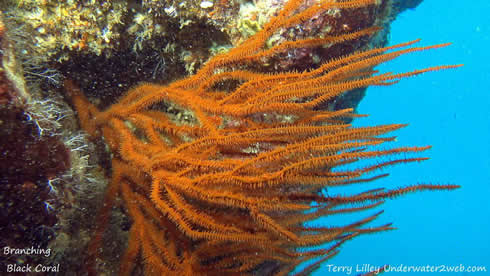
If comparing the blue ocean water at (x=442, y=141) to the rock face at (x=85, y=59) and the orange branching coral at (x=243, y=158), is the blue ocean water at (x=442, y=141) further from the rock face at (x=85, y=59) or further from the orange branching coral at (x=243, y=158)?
the rock face at (x=85, y=59)

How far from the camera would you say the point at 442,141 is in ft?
172

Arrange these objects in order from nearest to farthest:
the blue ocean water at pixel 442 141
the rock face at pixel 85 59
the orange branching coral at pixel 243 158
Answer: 1. the rock face at pixel 85 59
2. the orange branching coral at pixel 243 158
3. the blue ocean water at pixel 442 141

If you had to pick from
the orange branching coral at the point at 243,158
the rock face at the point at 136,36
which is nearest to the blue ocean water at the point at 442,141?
the orange branching coral at the point at 243,158

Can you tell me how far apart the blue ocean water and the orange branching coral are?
1603 inches

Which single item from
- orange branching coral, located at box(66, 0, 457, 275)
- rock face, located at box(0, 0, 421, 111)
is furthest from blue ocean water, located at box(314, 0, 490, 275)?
rock face, located at box(0, 0, 421, 111)

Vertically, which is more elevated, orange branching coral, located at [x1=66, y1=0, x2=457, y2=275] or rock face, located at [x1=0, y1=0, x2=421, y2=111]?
rock face, located at [x1=0, y1=0, x2=421, y2=111]

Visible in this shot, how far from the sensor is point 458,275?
128ft

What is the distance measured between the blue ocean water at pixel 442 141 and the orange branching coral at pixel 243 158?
40720mm

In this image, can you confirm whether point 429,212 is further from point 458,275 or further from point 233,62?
point 233,62

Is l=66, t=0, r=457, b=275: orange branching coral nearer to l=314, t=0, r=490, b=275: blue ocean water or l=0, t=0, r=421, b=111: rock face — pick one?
l=0, t=0, r=421, b=111: rock face

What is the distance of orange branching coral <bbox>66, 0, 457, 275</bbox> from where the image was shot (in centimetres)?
171

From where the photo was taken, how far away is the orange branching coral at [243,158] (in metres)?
1.71

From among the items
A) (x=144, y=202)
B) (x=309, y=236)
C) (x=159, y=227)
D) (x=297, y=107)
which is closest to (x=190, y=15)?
(x=297, y=107)

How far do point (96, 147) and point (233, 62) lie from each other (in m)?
1.36
